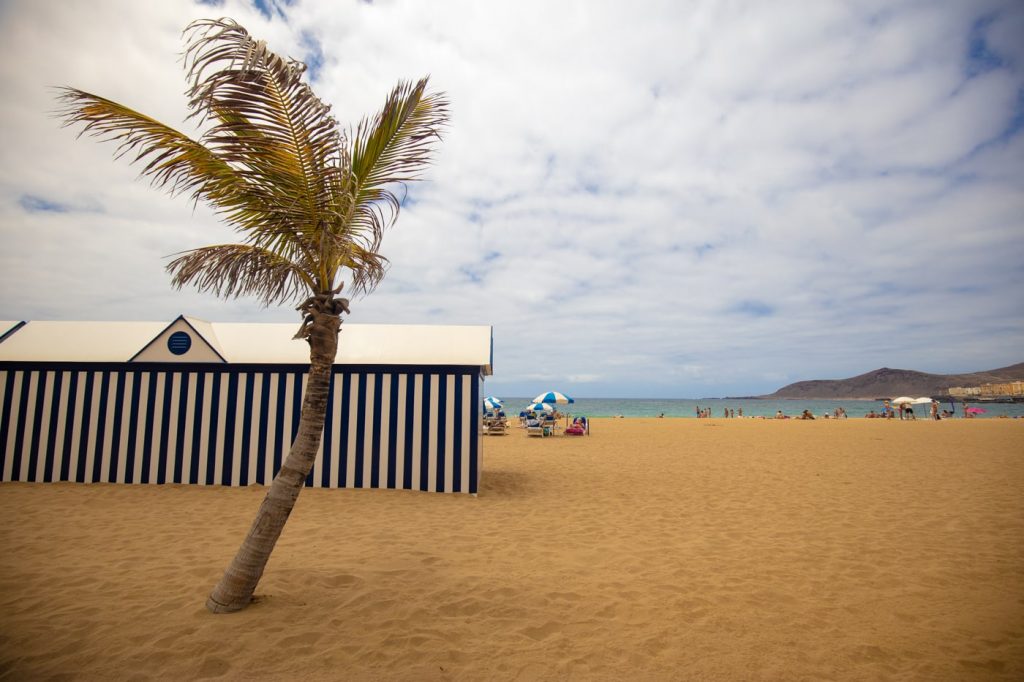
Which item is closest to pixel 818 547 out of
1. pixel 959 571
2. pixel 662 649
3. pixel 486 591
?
pixel 959 571

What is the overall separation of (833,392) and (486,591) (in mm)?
220404

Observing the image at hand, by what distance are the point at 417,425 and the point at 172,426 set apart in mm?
4772

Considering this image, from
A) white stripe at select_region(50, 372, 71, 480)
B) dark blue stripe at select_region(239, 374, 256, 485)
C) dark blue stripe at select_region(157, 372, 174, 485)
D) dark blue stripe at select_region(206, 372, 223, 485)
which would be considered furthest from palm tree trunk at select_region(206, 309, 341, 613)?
white stripe at select_region(50, 372, 71, 480)

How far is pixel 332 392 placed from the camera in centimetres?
927

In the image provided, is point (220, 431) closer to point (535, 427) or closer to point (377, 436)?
point (377, 436)

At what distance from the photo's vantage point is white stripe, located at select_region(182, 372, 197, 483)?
9.30 meters

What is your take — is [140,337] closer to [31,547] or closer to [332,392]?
[332,392]

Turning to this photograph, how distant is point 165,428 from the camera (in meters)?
9.41

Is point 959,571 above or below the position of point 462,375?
below

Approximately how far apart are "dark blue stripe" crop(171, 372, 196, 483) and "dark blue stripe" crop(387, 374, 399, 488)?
3784mm

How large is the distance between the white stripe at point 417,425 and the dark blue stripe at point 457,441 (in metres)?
0.62

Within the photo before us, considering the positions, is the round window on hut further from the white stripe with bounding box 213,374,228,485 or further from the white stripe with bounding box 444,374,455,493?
the white stripe with bounding box 444,374,455,493

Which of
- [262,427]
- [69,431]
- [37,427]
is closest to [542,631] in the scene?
[262,427]

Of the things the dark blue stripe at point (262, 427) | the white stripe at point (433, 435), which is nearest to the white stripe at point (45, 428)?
the dark blue stripe at point (262, 427)
